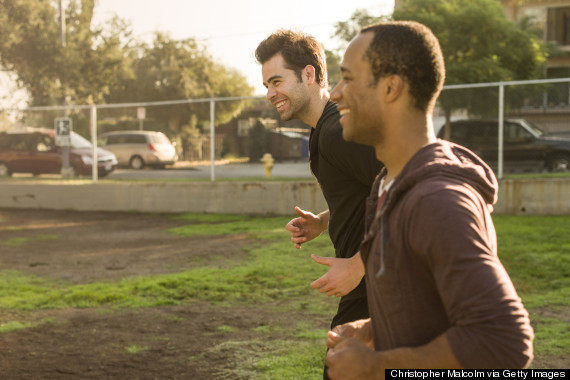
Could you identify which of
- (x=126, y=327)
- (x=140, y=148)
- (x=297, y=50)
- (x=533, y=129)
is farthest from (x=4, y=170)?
(x=297, y=50)

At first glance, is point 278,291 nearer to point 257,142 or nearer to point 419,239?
point 419,239

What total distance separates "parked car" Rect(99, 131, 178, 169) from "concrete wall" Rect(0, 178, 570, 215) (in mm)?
1401

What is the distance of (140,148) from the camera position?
1922 cm

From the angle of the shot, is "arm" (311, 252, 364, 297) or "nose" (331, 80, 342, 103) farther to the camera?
"arm" (311, 252, 364, 297)

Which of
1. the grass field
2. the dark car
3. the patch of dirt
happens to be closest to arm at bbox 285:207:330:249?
the grass field

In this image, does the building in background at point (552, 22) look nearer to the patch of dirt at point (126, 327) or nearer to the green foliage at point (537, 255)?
the green foliage at point (537, 255)

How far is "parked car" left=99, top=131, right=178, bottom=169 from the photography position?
17594 mm

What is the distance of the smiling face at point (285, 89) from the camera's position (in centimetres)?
331

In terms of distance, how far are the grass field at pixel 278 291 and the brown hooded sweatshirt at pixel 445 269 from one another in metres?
3.28

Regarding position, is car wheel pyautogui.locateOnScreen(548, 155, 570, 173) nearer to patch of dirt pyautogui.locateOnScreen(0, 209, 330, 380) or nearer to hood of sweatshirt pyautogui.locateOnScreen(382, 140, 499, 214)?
patch of dirt pyautogui.locateOnScreen(0, 209, 330, 380)

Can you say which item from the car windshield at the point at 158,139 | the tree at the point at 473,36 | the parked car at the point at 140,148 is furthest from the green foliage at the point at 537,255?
the tree at the point at 473,36

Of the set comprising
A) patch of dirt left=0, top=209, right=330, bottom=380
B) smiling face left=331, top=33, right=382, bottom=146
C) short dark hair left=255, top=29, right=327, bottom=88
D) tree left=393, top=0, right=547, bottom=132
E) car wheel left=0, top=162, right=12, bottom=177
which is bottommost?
patch of dirt left=0, top=209, right=330, bottom=380

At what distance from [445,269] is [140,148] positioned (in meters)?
18.4

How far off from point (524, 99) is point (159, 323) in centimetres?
1113
